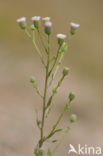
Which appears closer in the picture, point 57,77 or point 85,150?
point 85,150

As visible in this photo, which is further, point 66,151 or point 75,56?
point 75,56

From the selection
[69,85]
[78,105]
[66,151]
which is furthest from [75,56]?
[66,151]

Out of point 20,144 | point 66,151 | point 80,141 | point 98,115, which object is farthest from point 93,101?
point 20,144

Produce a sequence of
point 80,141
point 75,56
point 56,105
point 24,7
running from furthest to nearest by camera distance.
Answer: point 24,7, point 75,56, point 56,105, point 80,141

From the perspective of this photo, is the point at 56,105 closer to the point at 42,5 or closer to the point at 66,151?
the point at 66,151

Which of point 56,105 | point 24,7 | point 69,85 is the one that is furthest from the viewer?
point 24,7

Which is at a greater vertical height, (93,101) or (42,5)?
(42,5)
